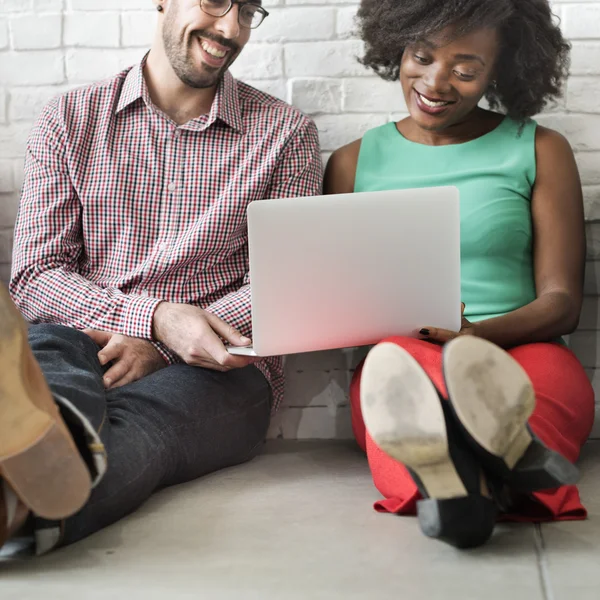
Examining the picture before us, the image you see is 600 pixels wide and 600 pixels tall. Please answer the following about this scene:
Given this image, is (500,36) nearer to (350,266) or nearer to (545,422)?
(350,266)

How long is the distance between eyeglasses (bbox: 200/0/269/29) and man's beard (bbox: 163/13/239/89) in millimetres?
48

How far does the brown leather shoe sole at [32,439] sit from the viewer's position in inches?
41.9

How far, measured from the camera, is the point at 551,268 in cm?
175

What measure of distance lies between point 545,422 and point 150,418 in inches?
25.8

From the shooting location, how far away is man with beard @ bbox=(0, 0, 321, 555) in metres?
1.68

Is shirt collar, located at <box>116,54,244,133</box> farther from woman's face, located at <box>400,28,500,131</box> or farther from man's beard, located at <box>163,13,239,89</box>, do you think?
woman's face, located at <box>400,28,500,131</box>

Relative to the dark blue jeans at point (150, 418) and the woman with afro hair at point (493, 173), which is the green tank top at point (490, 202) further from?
the dark blue jeans at point (150, 418)

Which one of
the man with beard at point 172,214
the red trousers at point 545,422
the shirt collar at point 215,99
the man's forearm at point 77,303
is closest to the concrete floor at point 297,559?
the red trousers at point 545,422

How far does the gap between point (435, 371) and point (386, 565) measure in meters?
0.31

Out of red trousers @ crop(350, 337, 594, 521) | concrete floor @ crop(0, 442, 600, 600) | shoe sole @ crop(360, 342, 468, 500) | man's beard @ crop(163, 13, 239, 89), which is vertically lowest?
concrete floor @ crop(0, 442, 600, 600)

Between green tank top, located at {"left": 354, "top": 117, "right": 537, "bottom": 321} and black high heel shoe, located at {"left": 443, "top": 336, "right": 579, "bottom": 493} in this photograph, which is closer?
black high heel shoe, located at {"left": 443, "top": 336, "right": 579, "bottom": 493}

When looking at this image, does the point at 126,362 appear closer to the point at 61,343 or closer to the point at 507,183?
the point at 61,343

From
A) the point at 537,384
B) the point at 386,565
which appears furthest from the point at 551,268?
the point at 386,565

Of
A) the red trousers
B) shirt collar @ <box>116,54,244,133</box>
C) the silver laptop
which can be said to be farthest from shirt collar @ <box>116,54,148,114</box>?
the red trousers
